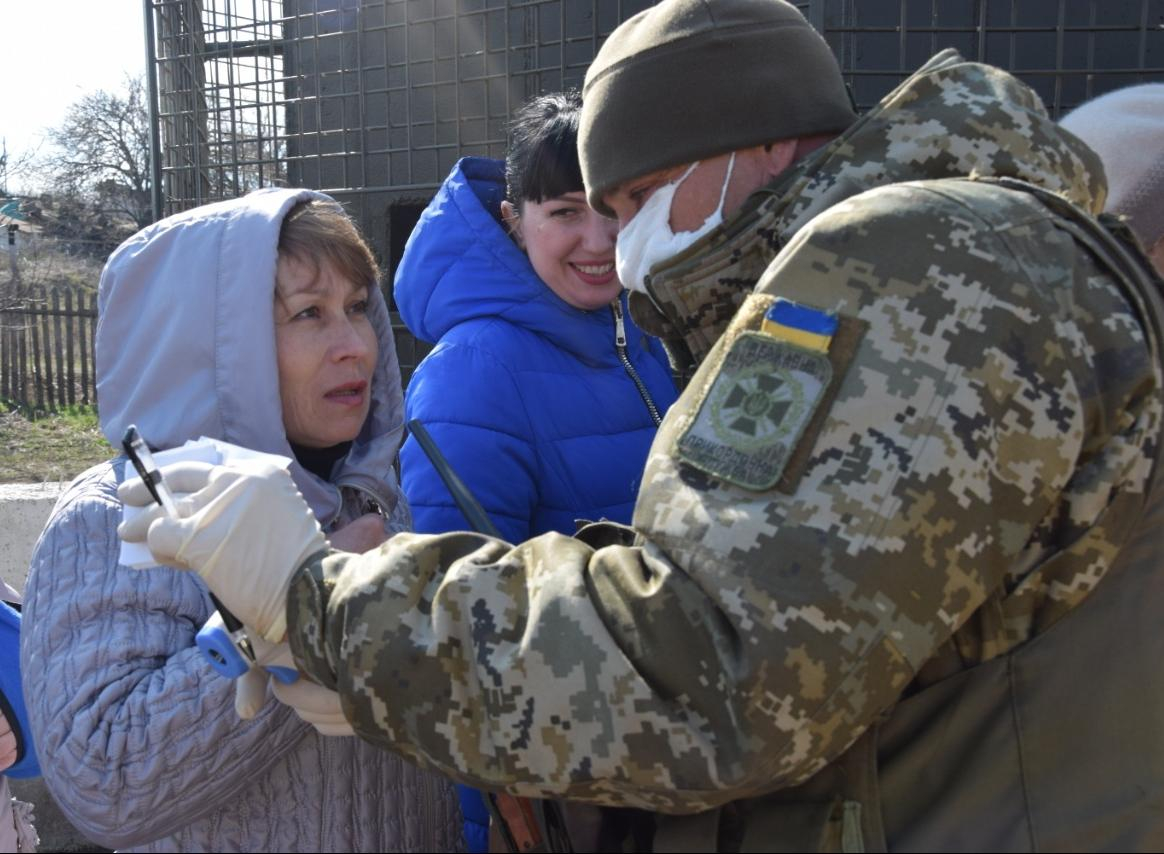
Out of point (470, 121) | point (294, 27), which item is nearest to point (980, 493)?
point (470, 121)

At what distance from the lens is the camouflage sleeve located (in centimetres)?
117

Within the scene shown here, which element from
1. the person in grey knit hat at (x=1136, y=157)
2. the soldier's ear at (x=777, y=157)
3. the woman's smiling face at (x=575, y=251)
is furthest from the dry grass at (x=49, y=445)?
the soldier's ear at (x=777, y=157)

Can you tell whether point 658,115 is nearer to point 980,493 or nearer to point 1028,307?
point 1028,307

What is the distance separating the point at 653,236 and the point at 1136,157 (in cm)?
136

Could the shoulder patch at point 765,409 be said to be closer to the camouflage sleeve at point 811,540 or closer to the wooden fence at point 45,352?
the camouflage sleeve at point 811,540

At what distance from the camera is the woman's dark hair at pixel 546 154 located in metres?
2.69

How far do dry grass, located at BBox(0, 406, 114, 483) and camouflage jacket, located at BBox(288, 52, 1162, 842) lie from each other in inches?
272

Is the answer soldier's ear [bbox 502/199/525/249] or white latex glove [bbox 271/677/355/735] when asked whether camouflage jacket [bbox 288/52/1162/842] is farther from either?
soldier's ear [bbox 502/199/525/249]

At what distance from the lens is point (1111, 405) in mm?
1238

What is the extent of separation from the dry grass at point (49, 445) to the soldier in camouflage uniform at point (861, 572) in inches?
272

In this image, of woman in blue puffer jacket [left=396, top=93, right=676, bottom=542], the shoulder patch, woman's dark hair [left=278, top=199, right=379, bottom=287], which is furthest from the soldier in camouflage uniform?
woman in blue puffer jacket [left=396, top=93, right=676, bottom=542]

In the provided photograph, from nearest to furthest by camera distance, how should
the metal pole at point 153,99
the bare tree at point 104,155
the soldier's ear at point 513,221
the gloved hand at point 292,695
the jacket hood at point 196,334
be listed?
the gloved hand at point 292,695
the jacket hood at point 196,334
the soldier's ear at point 513,221
the metal pole at point 153,99
the bare tree at point 104,155

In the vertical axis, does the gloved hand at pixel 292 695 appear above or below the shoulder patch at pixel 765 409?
below

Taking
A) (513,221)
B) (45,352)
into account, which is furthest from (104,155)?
(513,221)
